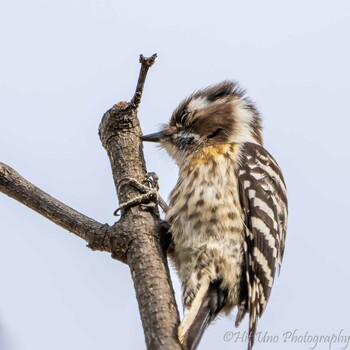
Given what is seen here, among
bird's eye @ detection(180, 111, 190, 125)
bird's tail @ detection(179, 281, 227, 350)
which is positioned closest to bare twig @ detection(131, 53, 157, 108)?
bird's tail @ detection(179, 281, 227, 350)

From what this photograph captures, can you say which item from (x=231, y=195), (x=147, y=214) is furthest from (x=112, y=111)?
(x=231, y=195)

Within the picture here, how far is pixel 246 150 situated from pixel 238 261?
0.79m

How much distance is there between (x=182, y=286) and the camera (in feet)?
11.2

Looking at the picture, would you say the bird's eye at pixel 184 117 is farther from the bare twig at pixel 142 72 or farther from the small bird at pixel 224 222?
the bare twig at pixel 142 72

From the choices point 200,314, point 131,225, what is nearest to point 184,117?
point 131,225

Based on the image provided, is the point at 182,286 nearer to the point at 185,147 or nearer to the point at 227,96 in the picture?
the point at 185,147

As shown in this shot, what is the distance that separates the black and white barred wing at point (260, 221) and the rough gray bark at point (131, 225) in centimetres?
66

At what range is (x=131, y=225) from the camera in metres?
2.95

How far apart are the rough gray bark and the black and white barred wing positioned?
659mm

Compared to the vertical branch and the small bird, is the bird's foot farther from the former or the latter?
the small bird

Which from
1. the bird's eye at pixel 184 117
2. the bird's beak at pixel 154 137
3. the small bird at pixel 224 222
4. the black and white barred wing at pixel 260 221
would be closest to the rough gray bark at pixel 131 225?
the small bird at pixel 224 222

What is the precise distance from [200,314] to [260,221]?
0.74 m

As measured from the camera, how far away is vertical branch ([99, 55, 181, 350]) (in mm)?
2400

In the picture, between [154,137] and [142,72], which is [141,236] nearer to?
[142,72]
